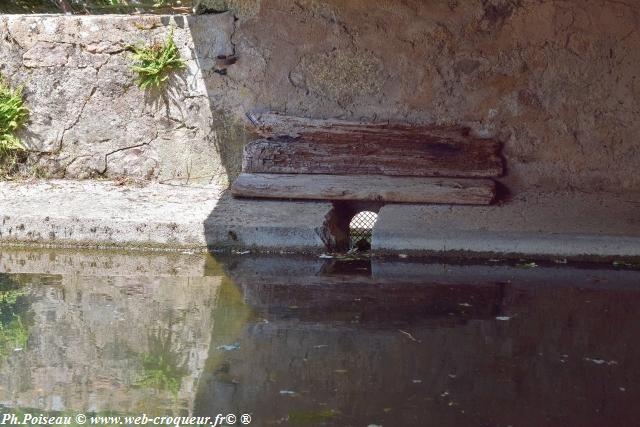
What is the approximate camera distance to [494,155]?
657cm

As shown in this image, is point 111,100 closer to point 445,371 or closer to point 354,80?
point 354,80

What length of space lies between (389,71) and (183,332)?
2.95m

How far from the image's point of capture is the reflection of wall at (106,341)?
11.8 feet

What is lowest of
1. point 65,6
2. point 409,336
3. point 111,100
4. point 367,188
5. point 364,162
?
point 409,336

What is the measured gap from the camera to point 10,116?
272 inches

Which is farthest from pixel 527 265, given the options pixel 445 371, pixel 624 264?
pixel 445 371

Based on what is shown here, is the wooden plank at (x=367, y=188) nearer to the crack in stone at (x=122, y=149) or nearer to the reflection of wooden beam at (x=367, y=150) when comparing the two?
the reflection of wooden beam at (x=367, y=150)

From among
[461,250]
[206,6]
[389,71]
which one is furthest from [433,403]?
[206,6]

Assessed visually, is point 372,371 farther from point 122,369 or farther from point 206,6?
point 206,6

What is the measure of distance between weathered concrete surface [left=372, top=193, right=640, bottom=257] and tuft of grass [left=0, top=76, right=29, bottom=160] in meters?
2.65

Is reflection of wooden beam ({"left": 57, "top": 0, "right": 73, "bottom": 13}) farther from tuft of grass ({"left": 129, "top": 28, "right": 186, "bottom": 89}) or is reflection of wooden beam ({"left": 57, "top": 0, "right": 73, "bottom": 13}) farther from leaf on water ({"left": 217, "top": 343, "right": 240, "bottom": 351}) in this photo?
leaf on water ({"left": 217, "top": 343, "right": 240, "bottom": 351})

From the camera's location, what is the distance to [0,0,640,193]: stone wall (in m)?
6.52

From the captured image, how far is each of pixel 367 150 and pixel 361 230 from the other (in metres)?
0.56

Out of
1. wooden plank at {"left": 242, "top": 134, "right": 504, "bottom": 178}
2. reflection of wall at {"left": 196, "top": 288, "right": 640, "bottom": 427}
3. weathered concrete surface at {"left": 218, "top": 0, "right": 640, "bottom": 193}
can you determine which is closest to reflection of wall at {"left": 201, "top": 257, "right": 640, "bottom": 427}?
reflection of wall at {"left": 196, "top": 288, "right": 640, "bottom": 427}
